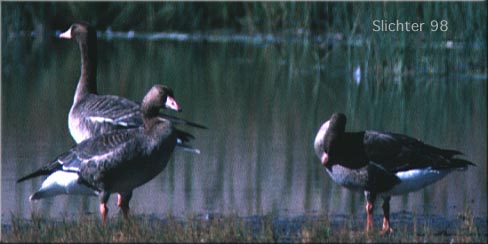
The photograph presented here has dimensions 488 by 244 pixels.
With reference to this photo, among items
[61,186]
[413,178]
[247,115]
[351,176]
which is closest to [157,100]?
[61,186]

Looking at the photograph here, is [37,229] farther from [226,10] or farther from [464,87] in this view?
[226,10]

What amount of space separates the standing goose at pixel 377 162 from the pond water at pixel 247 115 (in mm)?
502

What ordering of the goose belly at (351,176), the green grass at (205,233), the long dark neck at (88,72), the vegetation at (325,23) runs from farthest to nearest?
the vegetation at (325,23) → the long dark neck at (88,72) → the goose belly at (351,176) → the green grass at (205,233)

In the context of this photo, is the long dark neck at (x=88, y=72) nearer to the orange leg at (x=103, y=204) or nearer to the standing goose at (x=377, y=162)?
the orange leg at (x=103, y=204)

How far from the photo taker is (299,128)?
54.7ft

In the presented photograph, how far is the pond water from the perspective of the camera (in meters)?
11.7

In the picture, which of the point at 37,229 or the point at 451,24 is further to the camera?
the point at 451,24

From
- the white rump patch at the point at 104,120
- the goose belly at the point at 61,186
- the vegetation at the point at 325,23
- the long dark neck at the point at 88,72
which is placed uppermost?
the vegetation at the point at 325,23

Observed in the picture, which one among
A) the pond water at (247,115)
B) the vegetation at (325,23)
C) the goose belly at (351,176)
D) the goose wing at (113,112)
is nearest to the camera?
the goose belly at (351,176)

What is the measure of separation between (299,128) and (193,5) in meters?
12.9

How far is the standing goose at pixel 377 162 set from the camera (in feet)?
33.7

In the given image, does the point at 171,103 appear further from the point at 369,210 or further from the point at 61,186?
the point at 369,210

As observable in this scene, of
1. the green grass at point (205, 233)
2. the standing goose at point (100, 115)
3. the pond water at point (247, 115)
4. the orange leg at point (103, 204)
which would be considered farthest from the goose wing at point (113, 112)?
the green grass at point (205, 233)

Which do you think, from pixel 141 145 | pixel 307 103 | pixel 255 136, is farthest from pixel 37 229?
pixel 307 103
